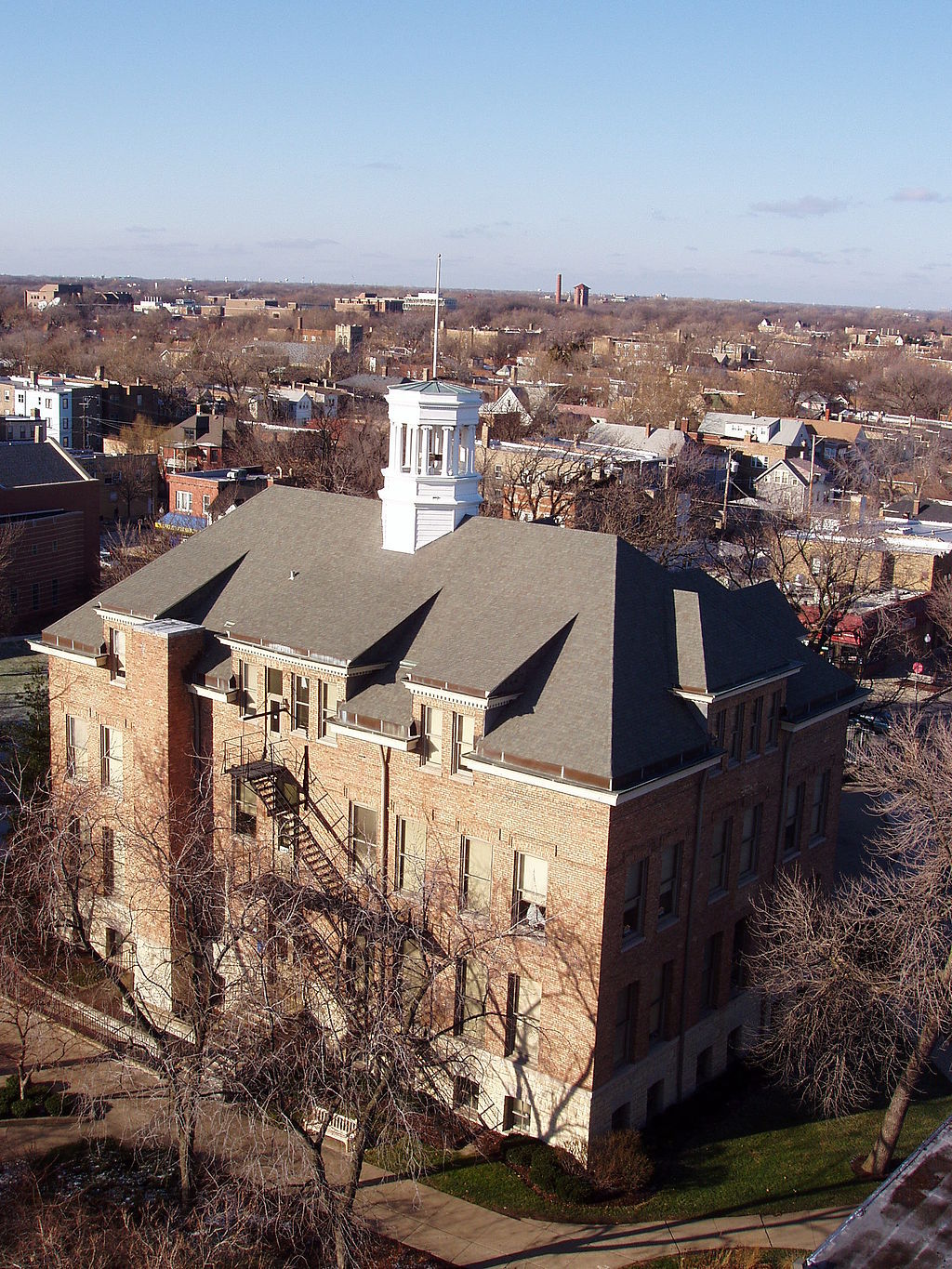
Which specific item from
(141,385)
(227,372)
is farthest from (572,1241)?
(227,372)

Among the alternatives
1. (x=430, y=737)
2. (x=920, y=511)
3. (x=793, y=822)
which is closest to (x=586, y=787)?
(x=430, y=737)

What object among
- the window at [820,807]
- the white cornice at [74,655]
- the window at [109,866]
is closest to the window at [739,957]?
the window at [820,807]

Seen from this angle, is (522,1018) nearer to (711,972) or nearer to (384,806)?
(384,806)

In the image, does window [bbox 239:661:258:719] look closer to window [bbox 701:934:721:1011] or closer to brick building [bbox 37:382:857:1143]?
brick building [bbox 37:382:857:1143]

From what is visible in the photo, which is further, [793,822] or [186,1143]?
[793,822]

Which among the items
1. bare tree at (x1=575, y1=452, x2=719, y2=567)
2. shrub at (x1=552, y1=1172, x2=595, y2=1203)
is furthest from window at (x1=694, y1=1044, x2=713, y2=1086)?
bare tree at (x1=575, y1=452, x2=719, y2=567)

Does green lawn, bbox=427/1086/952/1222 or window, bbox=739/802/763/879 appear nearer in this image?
green lawn, bbox=427/1086/952/1222

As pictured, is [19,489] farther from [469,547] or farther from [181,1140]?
[181,1140]
